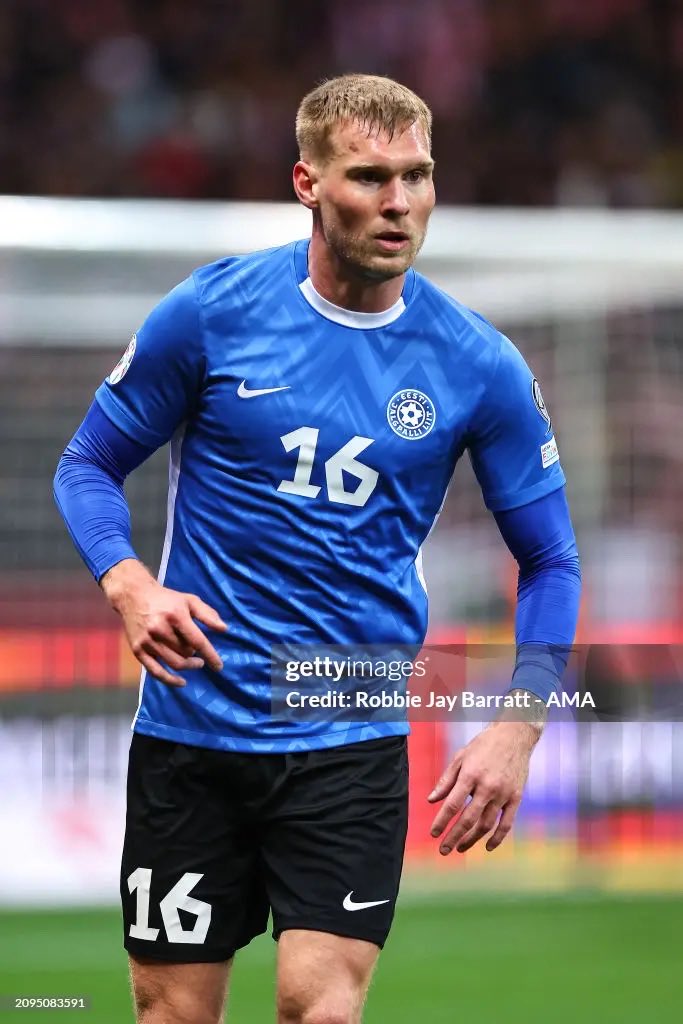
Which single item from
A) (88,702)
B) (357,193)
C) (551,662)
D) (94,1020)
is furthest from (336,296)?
(88,702)

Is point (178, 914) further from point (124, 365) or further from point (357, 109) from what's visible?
point (357, 109)

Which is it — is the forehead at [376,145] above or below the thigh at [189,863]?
above

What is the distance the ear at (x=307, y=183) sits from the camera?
3117mm

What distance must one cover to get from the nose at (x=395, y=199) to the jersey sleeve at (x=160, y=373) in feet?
1.33

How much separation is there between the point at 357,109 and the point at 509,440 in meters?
0.70

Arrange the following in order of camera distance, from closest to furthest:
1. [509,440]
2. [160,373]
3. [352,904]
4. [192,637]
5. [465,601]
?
[192,637] < [352,904] < [160,373] < [509,440] < [465,601]

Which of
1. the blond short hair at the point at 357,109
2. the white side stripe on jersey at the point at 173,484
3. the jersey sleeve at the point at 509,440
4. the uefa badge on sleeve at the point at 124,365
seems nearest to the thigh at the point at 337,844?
the white side stripe on jersey at the point at 173,484

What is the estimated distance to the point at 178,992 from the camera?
3070 mm

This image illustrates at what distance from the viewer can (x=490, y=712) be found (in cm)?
332

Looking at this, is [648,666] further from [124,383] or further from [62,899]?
[124,383]

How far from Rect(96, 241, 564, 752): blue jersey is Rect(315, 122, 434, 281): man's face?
186mm

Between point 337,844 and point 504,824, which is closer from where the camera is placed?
point 504,824

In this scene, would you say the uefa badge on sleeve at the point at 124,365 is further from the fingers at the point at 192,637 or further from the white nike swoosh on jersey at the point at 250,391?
the fingers at the point at 192,637

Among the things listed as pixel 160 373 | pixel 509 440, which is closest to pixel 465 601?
pixel 509 440
